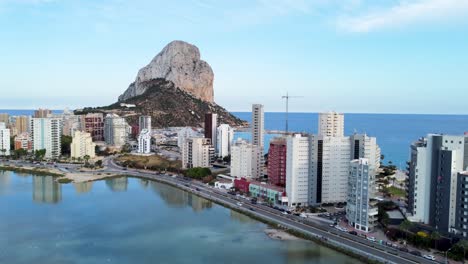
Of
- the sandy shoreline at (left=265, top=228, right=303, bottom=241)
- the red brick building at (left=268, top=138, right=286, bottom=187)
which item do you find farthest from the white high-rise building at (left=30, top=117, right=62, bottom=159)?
the sandy shoreline at (left=265, top=228, right=303, bottom=241)

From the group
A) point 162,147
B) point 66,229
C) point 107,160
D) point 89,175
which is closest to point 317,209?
point 66,229

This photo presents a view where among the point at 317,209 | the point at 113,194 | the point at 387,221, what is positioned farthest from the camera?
the point at 113,194

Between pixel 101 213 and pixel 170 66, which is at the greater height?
pixel 170 66

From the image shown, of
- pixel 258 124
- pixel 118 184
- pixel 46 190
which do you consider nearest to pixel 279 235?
pixel 118 184

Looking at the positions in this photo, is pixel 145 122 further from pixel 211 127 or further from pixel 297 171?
pixel 297 171

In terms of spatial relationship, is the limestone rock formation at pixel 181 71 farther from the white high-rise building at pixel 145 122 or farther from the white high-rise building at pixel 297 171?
the white high-rise building at pixel 297 171

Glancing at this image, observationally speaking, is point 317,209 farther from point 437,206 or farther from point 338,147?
point 437,206

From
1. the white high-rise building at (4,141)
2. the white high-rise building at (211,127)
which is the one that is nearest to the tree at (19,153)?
the white high-rise building at (4,141)
